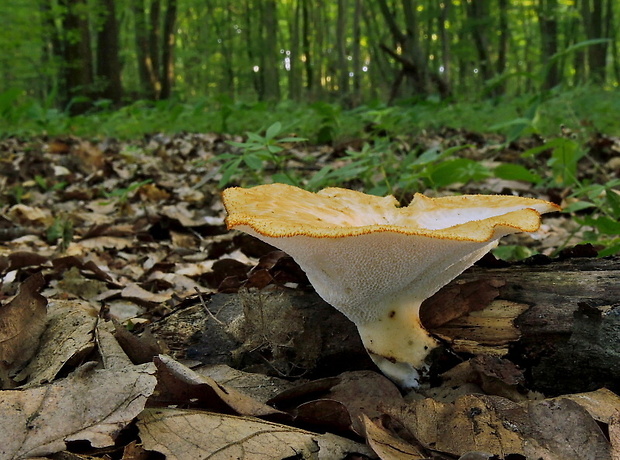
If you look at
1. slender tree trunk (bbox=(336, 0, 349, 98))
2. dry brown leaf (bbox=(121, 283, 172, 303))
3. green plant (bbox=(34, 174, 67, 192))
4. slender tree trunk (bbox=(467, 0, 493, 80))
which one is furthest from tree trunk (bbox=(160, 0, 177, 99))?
dry brown leaf (bbox=(121, 283, 172, 303))

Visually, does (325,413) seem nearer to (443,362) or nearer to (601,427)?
(443,362)

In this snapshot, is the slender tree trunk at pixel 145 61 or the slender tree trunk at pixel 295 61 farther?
the slender tree trunk at pixel 295 61

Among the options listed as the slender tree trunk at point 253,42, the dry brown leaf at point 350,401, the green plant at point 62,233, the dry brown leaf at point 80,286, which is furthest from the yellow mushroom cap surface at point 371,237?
the slender tree trunk at point 253,42

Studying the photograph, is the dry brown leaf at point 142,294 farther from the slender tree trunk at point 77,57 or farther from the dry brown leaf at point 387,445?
the slender tree trunk at point 77,57

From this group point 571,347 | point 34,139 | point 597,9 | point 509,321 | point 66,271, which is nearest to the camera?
point 571,347

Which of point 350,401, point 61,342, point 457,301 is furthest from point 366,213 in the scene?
point 61,342

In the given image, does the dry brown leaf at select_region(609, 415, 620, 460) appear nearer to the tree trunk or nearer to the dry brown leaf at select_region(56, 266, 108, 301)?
the dry brown leaf at select_region(56, 266, 108, 301)

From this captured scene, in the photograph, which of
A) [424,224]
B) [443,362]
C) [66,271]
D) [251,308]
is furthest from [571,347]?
[66,271]
